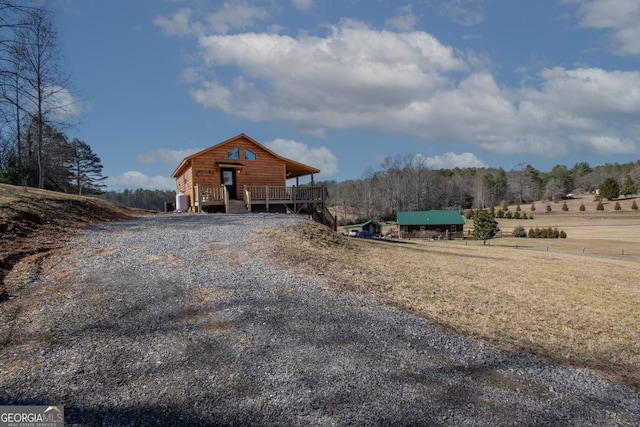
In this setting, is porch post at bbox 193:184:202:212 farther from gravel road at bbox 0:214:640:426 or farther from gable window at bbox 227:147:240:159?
gravel road at bbox 0:214:640:426

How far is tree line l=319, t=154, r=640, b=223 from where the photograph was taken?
8050cm

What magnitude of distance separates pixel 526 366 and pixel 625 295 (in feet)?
24.2

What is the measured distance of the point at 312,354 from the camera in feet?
14.3

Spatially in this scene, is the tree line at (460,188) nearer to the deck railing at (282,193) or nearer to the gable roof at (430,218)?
the gable roof at (430,218)

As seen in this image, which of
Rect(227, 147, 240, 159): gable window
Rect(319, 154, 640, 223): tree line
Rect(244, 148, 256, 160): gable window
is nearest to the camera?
Rect(227, 147, 240, 159): gable window

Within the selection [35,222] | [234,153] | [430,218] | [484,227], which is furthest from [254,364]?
[430,218]

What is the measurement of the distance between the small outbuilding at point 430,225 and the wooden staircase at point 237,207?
3814 cm

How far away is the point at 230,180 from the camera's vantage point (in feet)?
68.4

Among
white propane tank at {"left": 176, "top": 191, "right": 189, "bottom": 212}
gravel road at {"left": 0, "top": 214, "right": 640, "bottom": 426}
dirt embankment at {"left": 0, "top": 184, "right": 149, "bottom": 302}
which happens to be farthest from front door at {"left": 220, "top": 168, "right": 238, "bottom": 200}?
gravel road at {"left": 0, "top": 214, "right": 640, "bottom": 426}

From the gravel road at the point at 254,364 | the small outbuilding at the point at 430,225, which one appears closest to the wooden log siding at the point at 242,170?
the gravel road at the point at 254,364

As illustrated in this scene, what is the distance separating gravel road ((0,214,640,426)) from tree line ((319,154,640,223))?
6264cm

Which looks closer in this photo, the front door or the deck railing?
the deck railing

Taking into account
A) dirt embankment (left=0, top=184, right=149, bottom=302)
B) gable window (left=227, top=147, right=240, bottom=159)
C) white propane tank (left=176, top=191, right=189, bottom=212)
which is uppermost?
gable window (left=227, top=147, right=240, bottom=159)

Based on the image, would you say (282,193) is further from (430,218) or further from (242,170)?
(430,218)
